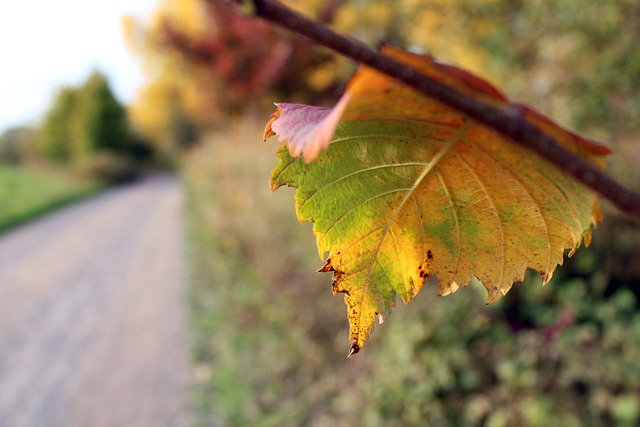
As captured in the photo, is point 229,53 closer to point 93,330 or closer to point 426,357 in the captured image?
point 93,330

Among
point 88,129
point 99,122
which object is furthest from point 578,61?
point 88,129

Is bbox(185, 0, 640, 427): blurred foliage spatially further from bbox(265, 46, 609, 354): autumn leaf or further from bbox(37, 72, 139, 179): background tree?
bbox(37, 72, 139, 179): background tree

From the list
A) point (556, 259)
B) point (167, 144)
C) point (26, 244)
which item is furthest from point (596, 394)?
point (167, 144)

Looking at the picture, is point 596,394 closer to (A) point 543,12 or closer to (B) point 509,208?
(B) point 509,208

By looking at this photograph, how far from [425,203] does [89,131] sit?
30.5 meters

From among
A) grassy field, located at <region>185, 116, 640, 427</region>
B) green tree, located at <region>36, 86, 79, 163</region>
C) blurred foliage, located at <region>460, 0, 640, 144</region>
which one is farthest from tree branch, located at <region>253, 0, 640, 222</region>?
green tree, located at <region>36, 86, 79, 163</region>

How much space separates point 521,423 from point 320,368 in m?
1.58

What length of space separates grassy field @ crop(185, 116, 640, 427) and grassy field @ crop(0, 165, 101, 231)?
10.0 metres

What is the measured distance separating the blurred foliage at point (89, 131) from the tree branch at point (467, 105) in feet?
86.2

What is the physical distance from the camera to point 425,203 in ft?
1.06

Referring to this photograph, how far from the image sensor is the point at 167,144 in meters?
30.4

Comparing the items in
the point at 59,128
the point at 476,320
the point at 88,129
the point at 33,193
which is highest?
the point at 59,128

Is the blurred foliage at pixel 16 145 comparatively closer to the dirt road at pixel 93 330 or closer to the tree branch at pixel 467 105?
the dirt road at pixel 93 330

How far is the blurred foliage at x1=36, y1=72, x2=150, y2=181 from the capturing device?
1088 inches
